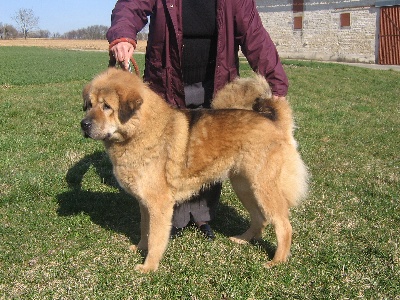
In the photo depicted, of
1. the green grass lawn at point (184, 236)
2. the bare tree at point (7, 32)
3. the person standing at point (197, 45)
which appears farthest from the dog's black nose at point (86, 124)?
the bare tree at point (7, 32)

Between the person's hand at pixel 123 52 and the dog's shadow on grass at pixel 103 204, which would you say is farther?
the dog's shadow on grass at pixel 103 204

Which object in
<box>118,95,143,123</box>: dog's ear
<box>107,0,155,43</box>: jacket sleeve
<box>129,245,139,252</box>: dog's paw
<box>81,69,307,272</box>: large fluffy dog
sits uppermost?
<box>107,0,155,43</box>: jacket sleeve

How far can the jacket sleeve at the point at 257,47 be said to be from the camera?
468 centimetres

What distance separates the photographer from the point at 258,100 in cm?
452

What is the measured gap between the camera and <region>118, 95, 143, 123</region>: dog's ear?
376 centimetres

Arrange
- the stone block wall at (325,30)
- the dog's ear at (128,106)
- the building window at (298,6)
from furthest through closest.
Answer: the building window at (298,6), the stone block wall at (325,30), the dog's ear at (128,106)

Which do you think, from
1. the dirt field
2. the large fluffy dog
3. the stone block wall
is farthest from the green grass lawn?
the dirt field

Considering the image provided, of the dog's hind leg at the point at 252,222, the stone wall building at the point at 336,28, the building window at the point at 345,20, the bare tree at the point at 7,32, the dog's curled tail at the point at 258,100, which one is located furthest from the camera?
the bare tree at the point at 7,32

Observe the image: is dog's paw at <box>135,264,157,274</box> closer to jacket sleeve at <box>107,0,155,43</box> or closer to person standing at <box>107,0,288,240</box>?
person standing at <box>107,0,288,240</box>

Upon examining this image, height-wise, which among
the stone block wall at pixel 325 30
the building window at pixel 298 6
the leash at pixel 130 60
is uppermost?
the building window at pixel 298 6

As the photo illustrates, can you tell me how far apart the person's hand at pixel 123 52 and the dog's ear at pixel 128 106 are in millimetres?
553

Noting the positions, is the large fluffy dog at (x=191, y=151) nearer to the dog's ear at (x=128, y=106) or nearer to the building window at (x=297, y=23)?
the dog's ear at (x=128, y=106)

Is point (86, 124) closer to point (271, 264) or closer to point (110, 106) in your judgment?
point (110, 106)

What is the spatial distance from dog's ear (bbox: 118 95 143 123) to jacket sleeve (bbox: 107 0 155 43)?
773mm
